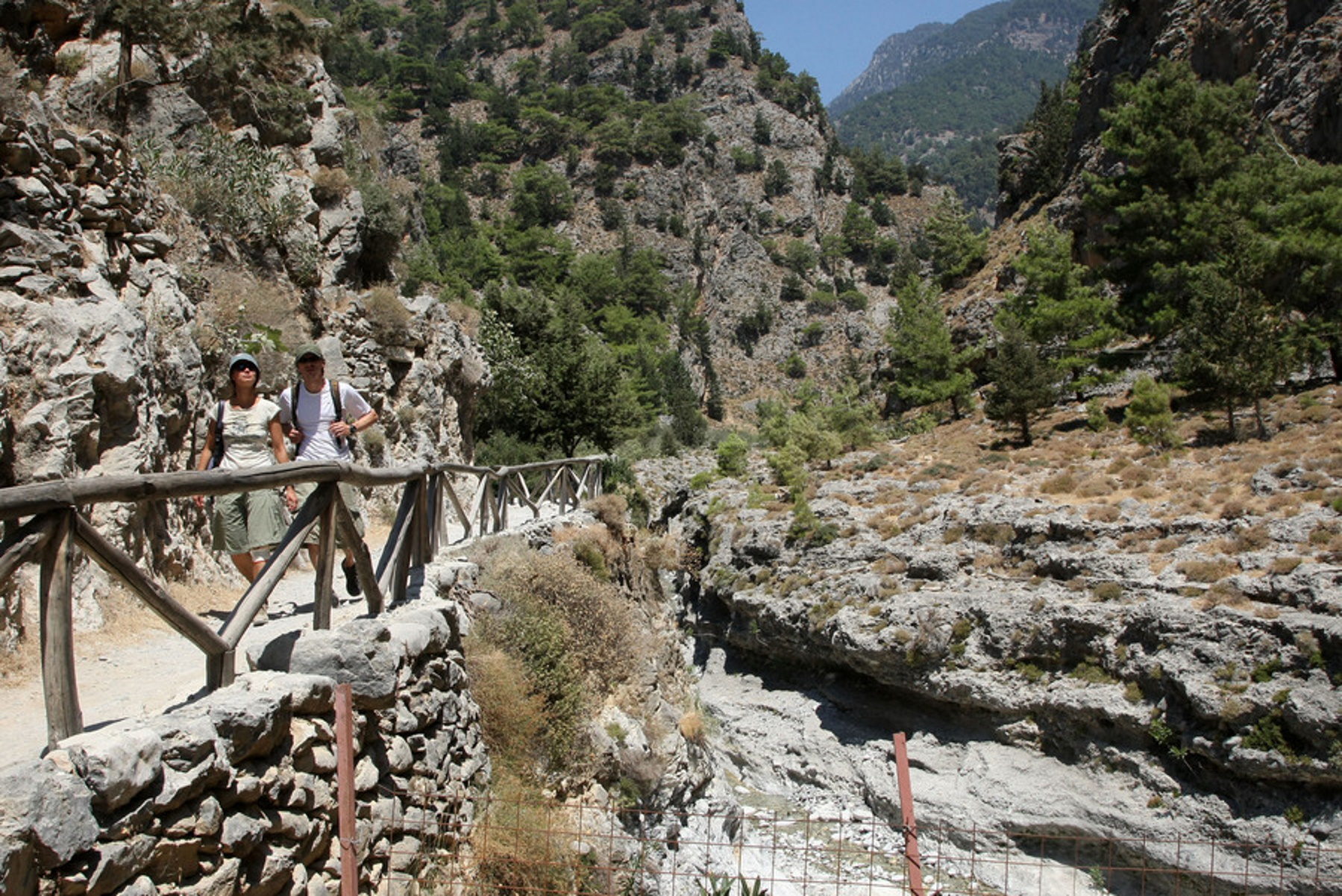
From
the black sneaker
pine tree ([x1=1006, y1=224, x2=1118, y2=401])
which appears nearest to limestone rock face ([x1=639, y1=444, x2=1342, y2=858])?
pine tree ([x1=1006, y1=224, x2=1118, y2=401])

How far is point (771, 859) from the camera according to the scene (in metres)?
11.2

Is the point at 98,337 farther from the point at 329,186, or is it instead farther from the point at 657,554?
the point at 657,554

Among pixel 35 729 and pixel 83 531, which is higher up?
pixel 83 531

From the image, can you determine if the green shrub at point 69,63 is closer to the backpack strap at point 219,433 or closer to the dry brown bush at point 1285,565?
the backpack strap at point 219,433

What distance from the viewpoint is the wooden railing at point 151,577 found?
254 cm

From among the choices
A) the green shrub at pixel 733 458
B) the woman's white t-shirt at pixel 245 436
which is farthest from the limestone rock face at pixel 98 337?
the green shrub at pixel 733 458

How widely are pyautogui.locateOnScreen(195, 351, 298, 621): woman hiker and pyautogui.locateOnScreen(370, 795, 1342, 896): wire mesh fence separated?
201 centimetres

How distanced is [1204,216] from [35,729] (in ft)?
102

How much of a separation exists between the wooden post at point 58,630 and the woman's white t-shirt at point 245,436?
114 inches

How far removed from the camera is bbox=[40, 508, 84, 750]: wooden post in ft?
8.39

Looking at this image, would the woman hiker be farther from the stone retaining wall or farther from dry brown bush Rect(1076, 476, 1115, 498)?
dry brown bush Rect(1076, 476, 1115, 498)

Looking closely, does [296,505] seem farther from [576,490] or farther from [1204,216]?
[1204,216]

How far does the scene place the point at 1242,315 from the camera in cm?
2052

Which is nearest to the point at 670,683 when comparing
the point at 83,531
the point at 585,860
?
the point at 585,860
